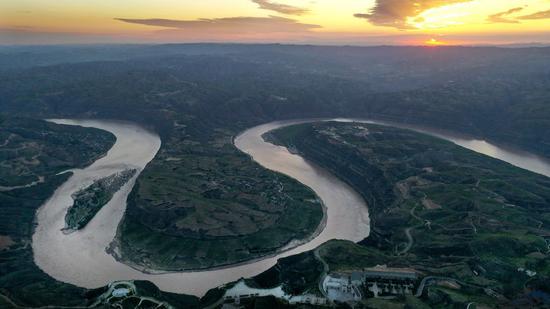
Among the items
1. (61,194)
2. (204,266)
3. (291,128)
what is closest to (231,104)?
(291,128)

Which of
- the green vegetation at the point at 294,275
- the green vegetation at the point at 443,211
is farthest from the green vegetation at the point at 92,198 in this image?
the green vegetation at the point at 443,211

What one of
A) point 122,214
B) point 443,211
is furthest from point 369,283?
point 122,214

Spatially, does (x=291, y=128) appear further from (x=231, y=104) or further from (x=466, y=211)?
(x=466, y=211)

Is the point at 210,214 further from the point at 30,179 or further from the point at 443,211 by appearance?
the point at 30,179

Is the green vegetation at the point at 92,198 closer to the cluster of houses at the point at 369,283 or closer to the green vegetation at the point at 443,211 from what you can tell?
the green vegetation at the point at 443,211

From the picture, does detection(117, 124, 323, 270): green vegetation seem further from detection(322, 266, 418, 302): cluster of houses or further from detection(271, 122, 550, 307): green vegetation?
detection(322, 266, 418, 302): cluster of houses

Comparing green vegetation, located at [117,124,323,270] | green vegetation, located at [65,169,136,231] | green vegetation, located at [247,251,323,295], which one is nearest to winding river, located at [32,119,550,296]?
green vegetation, located at [65,169,136,231]
